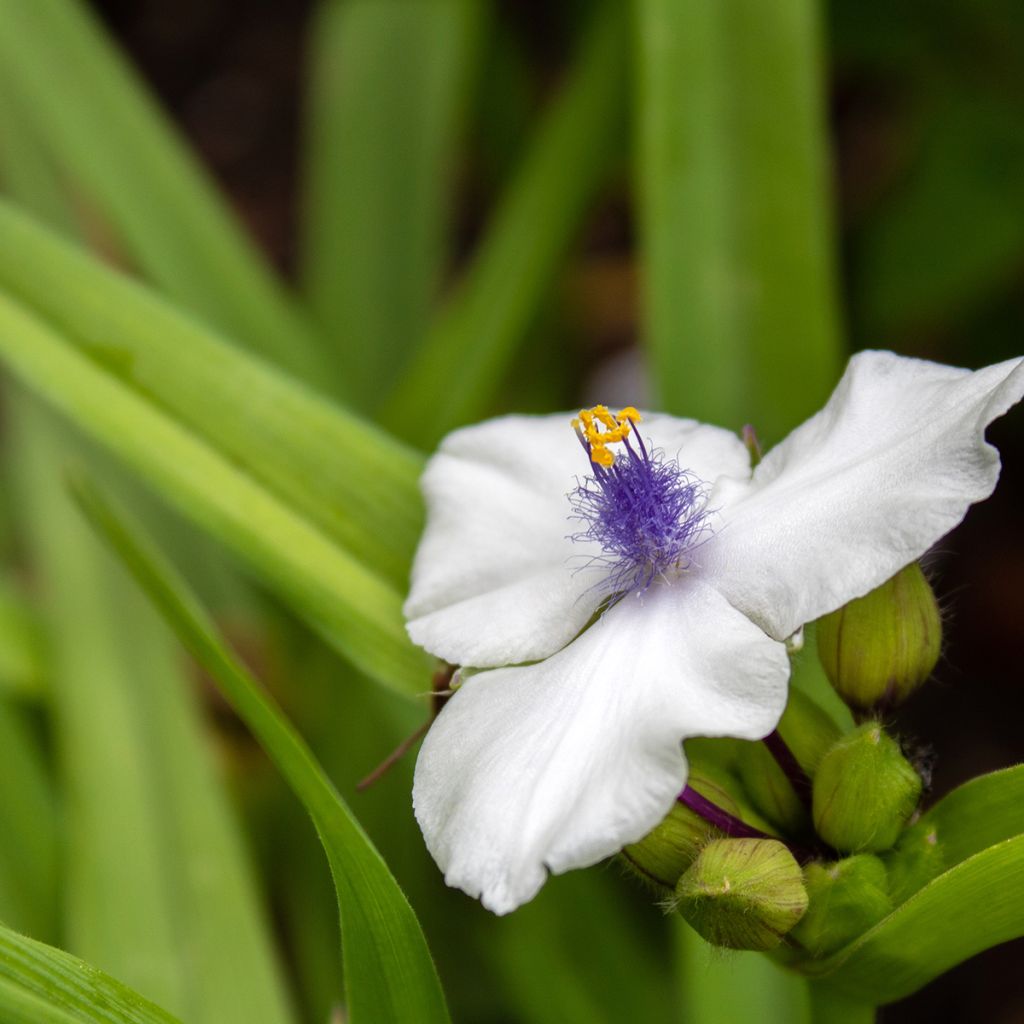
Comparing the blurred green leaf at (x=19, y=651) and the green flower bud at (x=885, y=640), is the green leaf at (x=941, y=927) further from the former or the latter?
the blurred green leaf at (x=19, y=651)

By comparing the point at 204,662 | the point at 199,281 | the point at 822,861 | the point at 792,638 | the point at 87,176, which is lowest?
the point at 822,861

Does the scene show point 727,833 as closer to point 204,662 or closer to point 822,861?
point 822,861

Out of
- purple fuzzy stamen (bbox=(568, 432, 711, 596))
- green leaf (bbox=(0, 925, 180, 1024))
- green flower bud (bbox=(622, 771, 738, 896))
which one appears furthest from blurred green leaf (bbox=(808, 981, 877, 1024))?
green leaf (bbox=(0, 925, 180, 1024))

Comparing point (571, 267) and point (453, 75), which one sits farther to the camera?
point (571, 267)

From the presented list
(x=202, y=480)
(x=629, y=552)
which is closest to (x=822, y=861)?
(x=629, y=552)

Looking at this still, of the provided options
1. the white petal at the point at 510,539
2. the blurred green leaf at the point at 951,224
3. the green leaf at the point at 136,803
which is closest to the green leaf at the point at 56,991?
the white petal at the point at 510,539

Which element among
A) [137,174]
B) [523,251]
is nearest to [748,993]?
[523,251]

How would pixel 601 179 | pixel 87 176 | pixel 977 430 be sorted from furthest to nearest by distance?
pixel 601 179 → pixel 87 176 → pixel 977 430
